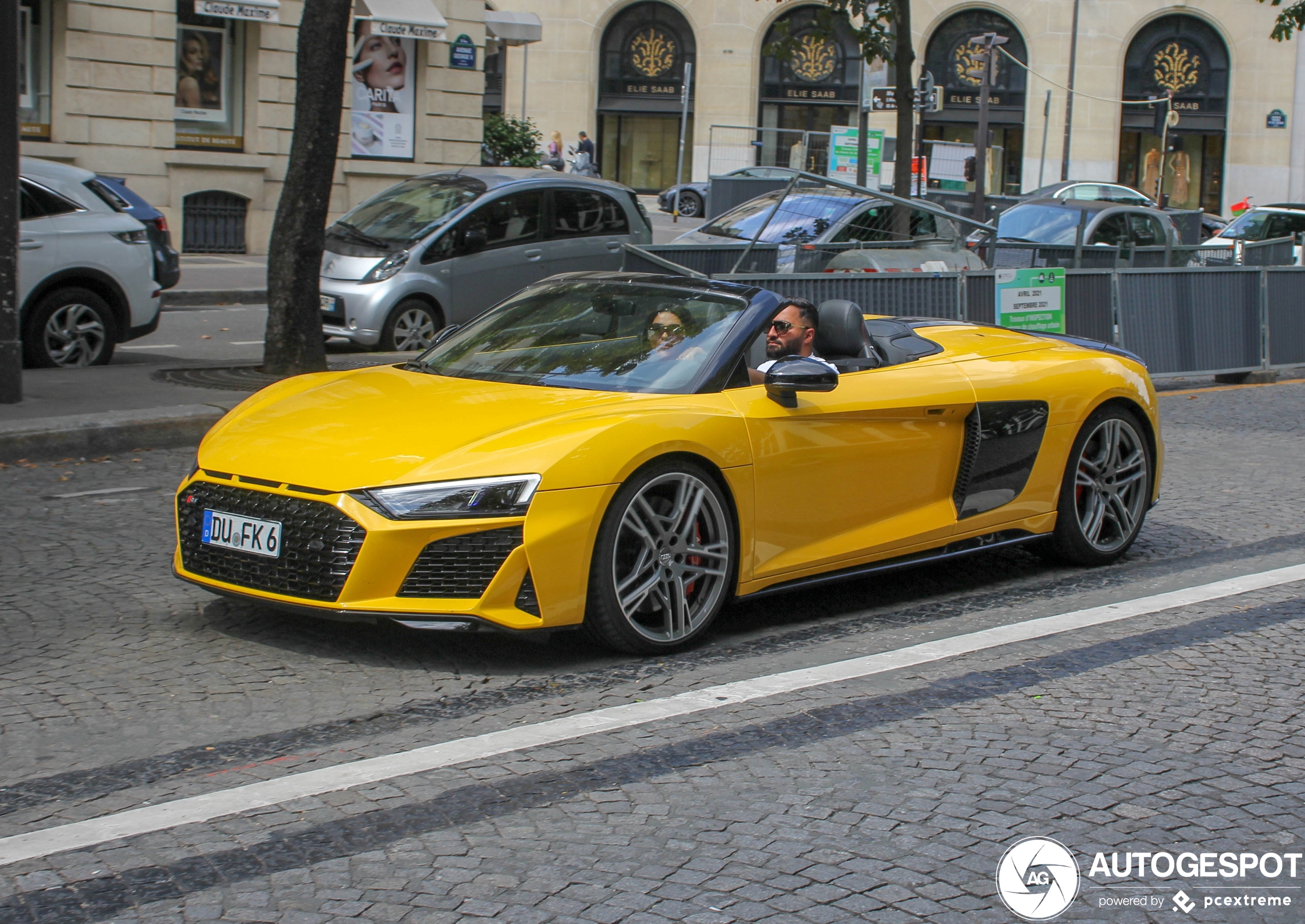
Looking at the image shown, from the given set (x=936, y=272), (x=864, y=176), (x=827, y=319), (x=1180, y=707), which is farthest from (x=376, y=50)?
(x=1180, y=707)

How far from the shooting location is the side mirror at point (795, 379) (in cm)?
539

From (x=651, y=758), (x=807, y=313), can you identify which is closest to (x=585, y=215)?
(x=807, y=313)

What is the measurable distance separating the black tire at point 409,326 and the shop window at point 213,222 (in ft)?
35.5

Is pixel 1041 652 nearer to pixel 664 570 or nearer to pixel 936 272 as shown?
pixel 664 570

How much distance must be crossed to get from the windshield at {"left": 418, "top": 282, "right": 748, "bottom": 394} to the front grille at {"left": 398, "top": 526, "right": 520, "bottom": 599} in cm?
96

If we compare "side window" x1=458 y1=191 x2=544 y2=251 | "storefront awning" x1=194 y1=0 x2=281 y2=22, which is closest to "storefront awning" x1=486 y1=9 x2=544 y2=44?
"storefront awning" x1=194 y1=0 x2=281 y2=22

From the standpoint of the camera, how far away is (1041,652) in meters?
5.38

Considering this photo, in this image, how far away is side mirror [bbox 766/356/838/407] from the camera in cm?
539

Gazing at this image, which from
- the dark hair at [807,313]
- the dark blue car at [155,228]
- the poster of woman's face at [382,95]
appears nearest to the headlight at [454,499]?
the dark hair at [807,313]

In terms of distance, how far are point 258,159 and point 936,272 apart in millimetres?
13875

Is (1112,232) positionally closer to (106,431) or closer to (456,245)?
(456,245)

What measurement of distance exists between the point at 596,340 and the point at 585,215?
31.3 ft

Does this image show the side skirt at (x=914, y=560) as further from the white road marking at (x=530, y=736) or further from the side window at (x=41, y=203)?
the side window at (x=41, y=203)

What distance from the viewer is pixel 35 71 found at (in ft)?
70.5
